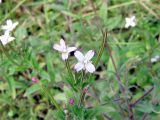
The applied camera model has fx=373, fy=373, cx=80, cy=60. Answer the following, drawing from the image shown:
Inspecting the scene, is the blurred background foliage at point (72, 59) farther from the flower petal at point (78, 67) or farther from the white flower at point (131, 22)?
the flower petal at point (78, 67)

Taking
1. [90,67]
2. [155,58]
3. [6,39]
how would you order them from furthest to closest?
1. [155,58]
2. [6,39]
3. [90,67]

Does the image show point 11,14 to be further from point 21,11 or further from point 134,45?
point 134,45

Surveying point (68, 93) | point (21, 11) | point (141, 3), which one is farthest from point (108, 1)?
point (68, 93)

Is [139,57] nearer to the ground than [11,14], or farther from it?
nearer to the ground

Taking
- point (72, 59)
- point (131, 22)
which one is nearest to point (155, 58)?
point (131, 22)

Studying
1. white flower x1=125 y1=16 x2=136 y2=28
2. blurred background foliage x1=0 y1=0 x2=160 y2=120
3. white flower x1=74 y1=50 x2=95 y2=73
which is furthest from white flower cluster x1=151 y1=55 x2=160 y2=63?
white flower x1=74 y1=50 x2=95 y2=73

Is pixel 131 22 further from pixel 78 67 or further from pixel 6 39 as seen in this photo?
pixel 78 67

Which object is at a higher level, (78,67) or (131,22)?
(78,67)

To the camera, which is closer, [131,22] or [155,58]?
[155,58]

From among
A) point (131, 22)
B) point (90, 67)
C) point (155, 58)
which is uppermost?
point (90, 67)
